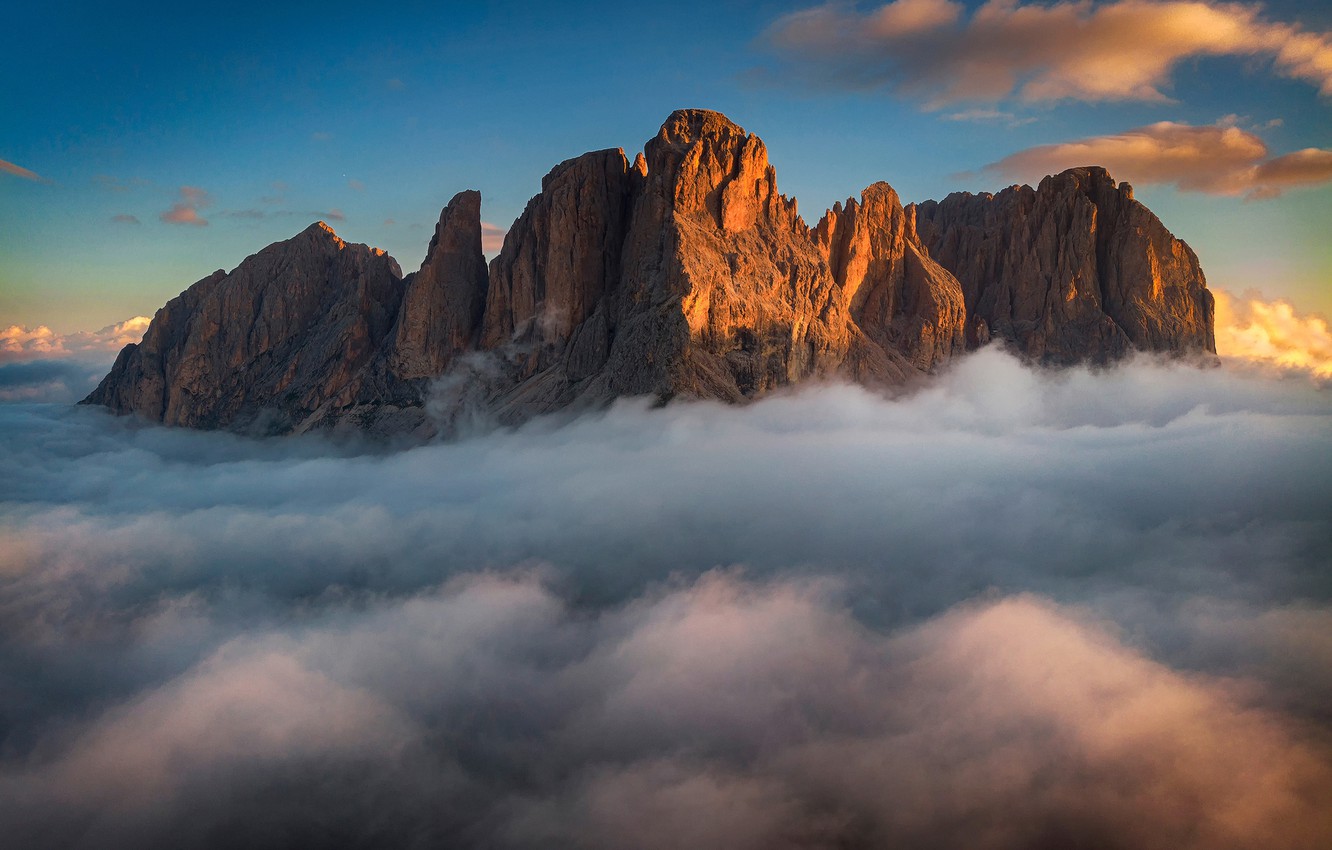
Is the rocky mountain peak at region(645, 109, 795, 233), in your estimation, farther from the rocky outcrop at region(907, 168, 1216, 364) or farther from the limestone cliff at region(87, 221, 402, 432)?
the limestone cliff at region(87, 221, 402, 432)

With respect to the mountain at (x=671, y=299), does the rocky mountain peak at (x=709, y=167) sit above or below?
above

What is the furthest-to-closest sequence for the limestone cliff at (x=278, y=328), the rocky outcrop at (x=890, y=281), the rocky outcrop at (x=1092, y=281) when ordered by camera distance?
the limestone cliff at (x=278, y=328) → the rocky outcrop at (x=1092, y=281) → the rocky outcrop at (x=890, y=281)

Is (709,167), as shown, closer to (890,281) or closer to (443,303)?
(890,281)

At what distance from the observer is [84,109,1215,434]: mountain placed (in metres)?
126

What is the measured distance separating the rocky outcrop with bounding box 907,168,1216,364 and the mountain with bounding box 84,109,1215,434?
1.48 ft

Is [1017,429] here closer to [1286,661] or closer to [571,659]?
[1286,661]

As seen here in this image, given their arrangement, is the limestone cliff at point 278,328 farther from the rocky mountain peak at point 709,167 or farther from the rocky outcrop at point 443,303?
the rocky mountain peak at point 709,167

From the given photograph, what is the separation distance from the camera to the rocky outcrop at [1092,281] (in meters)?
170

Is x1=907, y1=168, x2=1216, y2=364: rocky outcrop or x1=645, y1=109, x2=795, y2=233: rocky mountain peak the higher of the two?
x1=645, y1=109, x2=795, y2=233: rocky mountain peak

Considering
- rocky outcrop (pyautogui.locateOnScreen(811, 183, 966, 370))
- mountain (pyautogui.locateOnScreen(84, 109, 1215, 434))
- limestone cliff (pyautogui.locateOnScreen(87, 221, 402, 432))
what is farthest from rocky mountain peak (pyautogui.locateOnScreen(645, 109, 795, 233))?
limestone cliff (pyautogui.locateOnScreen(87, 221, 402, 432))

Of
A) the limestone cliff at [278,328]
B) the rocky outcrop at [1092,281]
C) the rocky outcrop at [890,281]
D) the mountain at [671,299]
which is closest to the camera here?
the mountain at [671,299]

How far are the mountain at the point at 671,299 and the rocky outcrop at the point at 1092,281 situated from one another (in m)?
0.45

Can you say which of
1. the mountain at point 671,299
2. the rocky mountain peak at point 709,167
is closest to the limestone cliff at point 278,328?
the mountain at point 671,299

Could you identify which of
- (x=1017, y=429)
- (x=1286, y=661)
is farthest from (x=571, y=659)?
(x=1017, y=429)
